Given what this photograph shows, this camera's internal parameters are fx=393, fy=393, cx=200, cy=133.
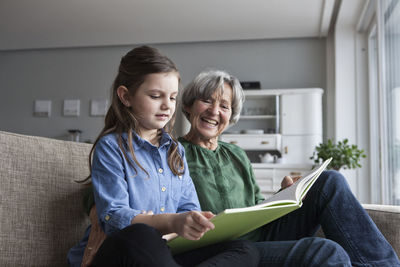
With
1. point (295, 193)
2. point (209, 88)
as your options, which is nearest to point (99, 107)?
point (209, 88)

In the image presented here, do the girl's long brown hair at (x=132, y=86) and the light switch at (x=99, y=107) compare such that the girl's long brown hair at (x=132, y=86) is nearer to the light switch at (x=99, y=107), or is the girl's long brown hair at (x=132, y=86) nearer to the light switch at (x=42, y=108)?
the light switch at (x=99, y=107)

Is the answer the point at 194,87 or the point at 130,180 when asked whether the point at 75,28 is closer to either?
the point at 194,87

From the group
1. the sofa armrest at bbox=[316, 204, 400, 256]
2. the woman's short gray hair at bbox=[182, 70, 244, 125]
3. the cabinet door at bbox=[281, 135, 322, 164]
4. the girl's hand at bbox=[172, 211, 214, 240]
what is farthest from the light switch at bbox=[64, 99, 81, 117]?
the girl's hand at bbox=[172, 211, 214, 240]

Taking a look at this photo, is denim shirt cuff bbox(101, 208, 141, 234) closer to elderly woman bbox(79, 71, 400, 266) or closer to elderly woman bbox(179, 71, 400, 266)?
elderly woman bbox(79, 71, 400, 266)

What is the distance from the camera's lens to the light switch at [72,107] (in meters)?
5.85

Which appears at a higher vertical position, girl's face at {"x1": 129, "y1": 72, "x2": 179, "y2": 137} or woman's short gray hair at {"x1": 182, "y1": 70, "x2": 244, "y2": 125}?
woman's short gray hair at {"x1": 182, "y1": 70, "x2": 244, "y2": 125}

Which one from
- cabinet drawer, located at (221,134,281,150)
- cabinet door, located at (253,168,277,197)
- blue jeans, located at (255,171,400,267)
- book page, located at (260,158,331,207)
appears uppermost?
cabinet drawer, located at (221,134,281,150)

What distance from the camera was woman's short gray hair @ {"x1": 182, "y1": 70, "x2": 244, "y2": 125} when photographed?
1457 mm

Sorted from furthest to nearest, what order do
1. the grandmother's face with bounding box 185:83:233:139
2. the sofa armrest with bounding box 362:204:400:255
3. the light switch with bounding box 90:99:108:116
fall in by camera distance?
1. the light switch with bounding box 90:99:108:116
2. the grandmother's face with bounding box 185:83:233:139
3. the sofa armrest with bounding box 362:204:400:255

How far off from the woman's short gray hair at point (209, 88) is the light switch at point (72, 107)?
4.66 metres

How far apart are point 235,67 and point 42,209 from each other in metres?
4.54

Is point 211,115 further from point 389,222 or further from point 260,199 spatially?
point 389,222

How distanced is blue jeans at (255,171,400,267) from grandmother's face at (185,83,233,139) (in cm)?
41

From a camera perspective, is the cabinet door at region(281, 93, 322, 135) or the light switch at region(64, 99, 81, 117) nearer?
the cabinet door at region(281, 93, 322, 135)
